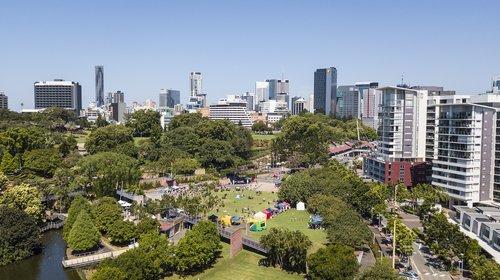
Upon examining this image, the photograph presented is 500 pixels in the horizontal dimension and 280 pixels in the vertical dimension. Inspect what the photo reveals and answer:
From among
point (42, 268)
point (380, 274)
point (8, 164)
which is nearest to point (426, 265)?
point (380, 274)

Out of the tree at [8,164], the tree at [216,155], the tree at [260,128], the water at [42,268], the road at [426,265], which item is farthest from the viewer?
the tree at [260,128]

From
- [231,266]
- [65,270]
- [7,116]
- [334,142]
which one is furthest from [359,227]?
[7,116]

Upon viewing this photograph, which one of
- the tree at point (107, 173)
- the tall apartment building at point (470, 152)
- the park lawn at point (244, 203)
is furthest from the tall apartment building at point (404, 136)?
the tree at point (107, 173)

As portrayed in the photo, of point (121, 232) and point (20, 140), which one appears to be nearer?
point (121, 232)

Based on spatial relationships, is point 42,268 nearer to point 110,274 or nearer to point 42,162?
point 110,274

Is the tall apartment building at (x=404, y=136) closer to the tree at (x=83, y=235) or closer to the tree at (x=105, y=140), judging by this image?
the tree at (x=83, y=235)

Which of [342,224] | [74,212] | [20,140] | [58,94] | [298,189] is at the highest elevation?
[58,94]

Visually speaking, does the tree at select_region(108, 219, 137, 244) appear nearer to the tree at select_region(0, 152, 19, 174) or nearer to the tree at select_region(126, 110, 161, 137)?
the tree at select_region(0, 152, 19, 174)

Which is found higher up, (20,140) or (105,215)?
(20,140)
